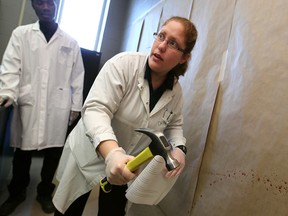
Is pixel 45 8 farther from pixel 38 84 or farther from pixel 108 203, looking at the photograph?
pixel 108 203

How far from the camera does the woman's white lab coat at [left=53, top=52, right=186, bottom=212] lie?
2.98ft

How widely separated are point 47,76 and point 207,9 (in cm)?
119

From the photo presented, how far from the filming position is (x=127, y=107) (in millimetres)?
1002

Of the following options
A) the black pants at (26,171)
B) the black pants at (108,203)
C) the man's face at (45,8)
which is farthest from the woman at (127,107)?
the man's face at (45,8)

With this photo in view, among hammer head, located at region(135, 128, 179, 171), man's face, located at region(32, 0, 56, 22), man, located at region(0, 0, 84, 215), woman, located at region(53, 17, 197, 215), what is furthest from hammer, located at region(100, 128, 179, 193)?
man's face, located at region(32, 0, 56, 22)

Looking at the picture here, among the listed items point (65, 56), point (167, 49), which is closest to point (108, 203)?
point (167, 49)

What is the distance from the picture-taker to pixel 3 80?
5.17 ft

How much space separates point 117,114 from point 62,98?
3.26ft

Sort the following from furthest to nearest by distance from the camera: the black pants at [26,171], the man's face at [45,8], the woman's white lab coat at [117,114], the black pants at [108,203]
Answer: the black pants at [26,171] → the man's face at [45,8] → the black pants at [108,203] → the woman's white lab coat at [117,114]

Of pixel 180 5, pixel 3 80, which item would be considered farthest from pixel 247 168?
pixel 3 80

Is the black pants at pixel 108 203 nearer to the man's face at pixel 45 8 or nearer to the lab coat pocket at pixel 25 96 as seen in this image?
the lab coat pocket at pixel 25 96

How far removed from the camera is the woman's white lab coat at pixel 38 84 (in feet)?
5.54

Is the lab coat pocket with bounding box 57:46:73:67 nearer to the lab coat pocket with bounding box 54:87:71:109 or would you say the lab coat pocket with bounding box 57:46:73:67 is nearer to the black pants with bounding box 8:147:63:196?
the lab coat pocket with bounding box 54:87:71:109

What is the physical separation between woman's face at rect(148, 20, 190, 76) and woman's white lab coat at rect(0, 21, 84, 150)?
107 centimetres
